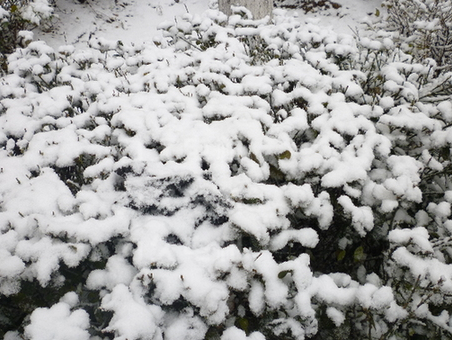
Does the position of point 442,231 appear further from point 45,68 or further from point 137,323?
point 45,68

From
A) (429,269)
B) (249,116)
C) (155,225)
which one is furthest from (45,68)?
(429,269)

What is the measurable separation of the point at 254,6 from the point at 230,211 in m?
3.86

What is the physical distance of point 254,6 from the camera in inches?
167

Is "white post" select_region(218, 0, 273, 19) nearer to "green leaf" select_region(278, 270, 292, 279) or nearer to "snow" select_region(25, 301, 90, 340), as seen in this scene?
"green leaf" select_region(278, 270, 292, 279)

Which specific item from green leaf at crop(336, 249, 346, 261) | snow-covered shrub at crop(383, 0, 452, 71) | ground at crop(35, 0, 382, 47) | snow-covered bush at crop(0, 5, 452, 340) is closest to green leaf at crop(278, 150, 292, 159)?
snow-covered bush at crop(0, 5, 452, 340)

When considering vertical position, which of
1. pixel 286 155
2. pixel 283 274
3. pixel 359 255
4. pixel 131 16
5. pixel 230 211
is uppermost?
pixel 131 16

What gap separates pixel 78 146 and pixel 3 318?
1.00 m

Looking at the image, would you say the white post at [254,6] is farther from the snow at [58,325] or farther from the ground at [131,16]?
the snow at [58,325]

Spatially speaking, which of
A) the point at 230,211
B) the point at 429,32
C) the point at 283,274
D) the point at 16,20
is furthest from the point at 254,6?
the point at 283,274

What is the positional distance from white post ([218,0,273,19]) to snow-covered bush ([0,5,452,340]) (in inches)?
89.7

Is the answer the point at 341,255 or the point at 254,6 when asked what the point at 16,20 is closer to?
the point at 254,6

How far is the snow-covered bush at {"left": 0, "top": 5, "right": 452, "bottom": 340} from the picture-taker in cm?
125

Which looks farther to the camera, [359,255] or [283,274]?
[359,255]

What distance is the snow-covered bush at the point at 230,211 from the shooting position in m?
1.25
